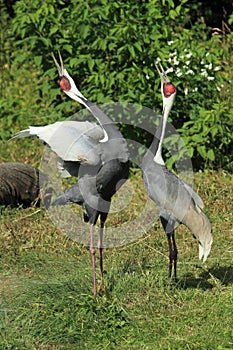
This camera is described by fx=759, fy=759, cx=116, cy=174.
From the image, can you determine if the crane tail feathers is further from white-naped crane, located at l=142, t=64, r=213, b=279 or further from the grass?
the grass

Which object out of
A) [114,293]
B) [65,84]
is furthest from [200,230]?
[65,84]

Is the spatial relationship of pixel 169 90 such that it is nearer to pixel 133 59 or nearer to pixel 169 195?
pixel 169 195

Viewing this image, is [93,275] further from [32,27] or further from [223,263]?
[32,27]

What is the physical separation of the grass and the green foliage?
1.45 m

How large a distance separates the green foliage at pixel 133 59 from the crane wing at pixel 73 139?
2721 mm

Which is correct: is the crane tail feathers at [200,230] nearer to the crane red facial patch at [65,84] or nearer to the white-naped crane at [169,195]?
the white-naped crane at [169,195]

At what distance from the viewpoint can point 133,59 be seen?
8.55 m

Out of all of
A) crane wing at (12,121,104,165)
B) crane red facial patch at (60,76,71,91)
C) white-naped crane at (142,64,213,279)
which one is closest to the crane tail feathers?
white-naped crane at (142,64,213,279)

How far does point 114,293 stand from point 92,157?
38.4 inches

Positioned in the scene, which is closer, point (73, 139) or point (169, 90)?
point (73, 139)

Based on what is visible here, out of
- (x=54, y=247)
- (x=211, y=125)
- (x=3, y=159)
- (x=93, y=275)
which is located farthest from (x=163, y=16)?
(x=93, y=275)

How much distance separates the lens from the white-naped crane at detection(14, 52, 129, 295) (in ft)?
17.5

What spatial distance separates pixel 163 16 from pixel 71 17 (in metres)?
1.05

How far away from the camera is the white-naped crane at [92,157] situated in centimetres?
533
